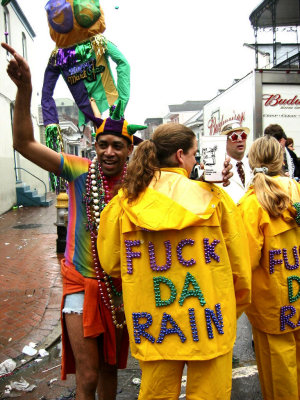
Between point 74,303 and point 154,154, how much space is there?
1095mm

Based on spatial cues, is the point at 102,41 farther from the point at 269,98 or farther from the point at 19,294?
the point at 269,98

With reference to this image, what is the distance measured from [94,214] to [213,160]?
1.01 metres

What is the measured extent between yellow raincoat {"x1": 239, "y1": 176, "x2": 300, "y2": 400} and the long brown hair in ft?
2.79

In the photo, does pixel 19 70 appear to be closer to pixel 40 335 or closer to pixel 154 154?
pixel 154 154

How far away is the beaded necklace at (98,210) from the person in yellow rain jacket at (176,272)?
0.44m

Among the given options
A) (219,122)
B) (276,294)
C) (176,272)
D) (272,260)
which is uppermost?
(219,122)

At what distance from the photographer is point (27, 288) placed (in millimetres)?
5699

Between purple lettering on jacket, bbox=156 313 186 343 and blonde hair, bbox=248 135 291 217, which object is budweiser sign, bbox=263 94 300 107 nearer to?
blonde hair, bbox=248 135 291 217

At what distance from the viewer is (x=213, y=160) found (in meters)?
1.63

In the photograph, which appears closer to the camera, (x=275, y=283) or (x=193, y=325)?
(x=193, y=325)

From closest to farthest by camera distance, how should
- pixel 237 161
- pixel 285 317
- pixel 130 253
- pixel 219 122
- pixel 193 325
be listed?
1. pixel 193 325
2. pixel 130 253
3. pixel 285 317
4. pixel 237 161
5. pixel 219 122

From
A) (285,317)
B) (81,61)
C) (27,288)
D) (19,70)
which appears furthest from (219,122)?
(19,70)

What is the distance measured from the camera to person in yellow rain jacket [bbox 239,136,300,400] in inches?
95.3

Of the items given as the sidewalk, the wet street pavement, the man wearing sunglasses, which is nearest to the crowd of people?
the wet street pavement
